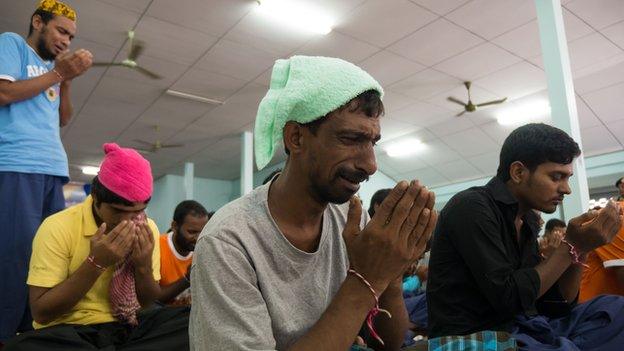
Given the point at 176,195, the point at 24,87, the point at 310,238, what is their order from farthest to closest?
1. the point at 176,195
2. the point at 24,87
3. the point at 310,238

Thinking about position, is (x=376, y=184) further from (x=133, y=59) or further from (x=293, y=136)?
(x=293, y=136)

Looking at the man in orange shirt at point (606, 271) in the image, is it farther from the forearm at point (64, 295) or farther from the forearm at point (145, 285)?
the forearm at point (64, 295)

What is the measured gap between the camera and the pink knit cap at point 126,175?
167cm

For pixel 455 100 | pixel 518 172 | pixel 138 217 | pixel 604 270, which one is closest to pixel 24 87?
pixel 138 217

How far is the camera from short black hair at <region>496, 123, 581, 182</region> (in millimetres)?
1693

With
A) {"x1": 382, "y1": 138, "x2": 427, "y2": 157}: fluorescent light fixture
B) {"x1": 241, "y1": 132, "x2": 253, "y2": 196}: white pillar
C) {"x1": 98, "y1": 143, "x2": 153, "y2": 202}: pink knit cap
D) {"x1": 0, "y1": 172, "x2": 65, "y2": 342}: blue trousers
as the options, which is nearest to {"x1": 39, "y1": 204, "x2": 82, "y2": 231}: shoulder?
{"x1": 98, "y1": 143, "x2": 153, "y2": 202}: pink knit cap

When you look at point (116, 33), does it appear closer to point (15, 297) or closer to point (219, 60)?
point (219, 60)

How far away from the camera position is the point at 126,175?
1677 millimetres

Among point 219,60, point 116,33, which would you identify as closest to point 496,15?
point 219,60

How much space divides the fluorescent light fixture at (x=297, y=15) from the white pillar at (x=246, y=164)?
3.78 metres

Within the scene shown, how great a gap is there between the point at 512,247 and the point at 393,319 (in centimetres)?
77

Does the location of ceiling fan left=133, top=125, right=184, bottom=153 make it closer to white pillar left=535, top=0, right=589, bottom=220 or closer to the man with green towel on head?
white pillar left=535, top=0, right=589, bottom=220

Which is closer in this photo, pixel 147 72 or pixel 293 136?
pixel 293 136

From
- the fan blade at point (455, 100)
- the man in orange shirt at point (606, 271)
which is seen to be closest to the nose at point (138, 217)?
the man in orange shirt at point (606, 271)
